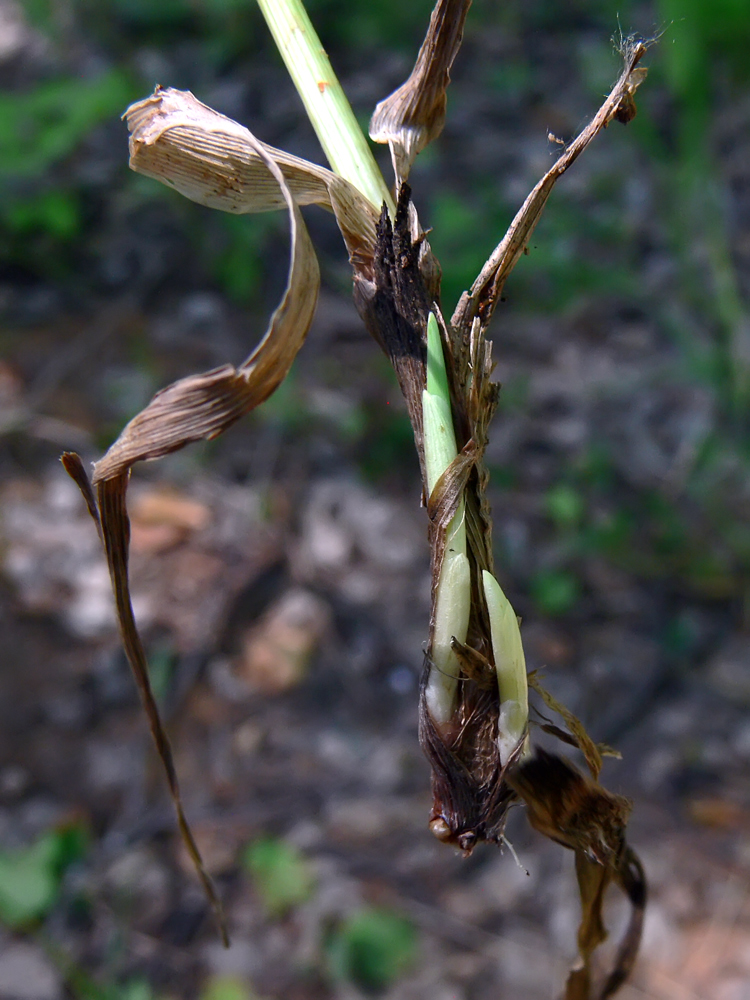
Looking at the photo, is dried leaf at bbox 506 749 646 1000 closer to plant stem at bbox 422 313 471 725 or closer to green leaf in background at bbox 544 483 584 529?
plant stem at bbox 422 313 471 725

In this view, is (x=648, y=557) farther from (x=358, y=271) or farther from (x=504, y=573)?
(x=358, y=271)

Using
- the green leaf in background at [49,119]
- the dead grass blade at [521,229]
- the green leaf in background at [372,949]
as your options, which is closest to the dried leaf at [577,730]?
the dead grass blade at [521,229]

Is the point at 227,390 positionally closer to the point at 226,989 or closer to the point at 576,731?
the point at 576,731

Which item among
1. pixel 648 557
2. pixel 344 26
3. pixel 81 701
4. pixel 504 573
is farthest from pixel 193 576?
pixel 344 26

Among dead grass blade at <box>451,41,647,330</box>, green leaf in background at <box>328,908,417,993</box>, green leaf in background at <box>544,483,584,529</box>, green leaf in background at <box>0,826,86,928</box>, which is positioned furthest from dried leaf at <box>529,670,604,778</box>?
green leaf in background at <box>544,483,584,529</box>

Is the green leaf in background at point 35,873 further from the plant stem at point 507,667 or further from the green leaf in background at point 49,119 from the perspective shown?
the green leaf in background at point 49,119

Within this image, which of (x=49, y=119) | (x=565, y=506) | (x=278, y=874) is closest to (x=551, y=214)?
(x=565, y=506)
